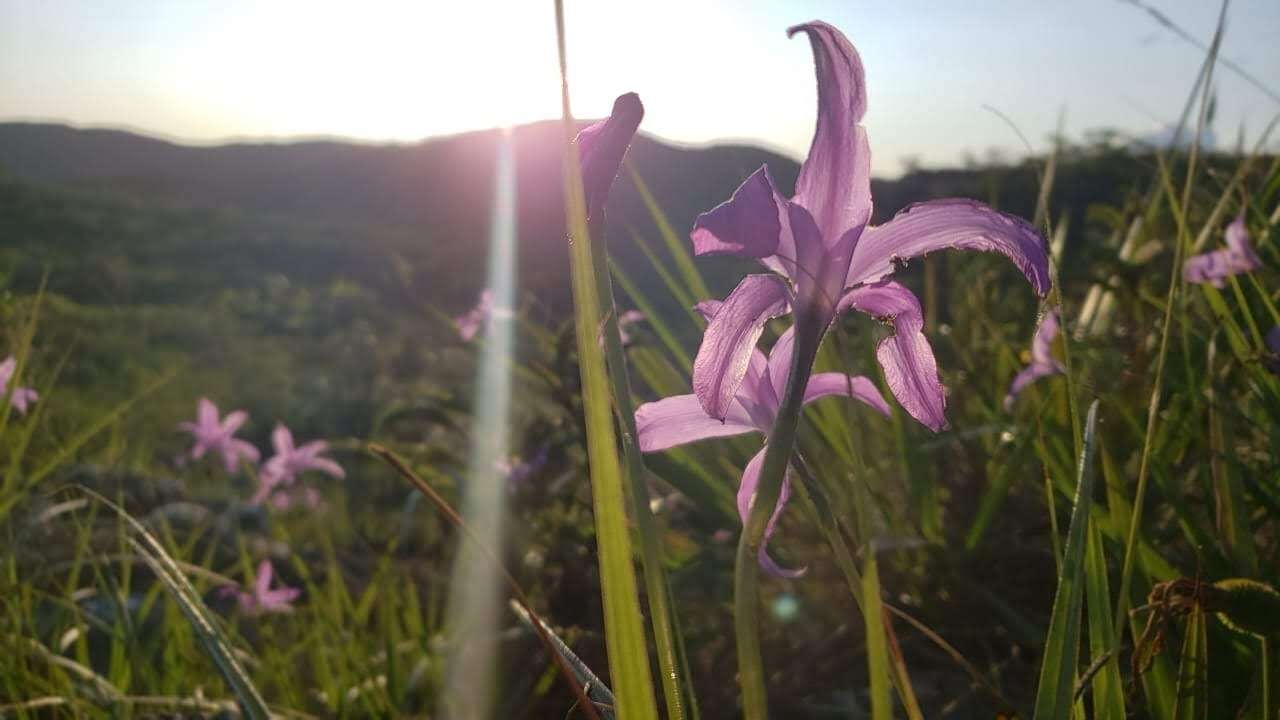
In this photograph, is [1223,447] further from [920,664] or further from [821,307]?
[821,307]

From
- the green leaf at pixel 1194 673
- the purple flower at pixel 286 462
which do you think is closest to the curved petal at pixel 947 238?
the green leaf at pixel 1194 673

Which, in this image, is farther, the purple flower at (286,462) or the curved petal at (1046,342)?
the purple flower at (286,462)

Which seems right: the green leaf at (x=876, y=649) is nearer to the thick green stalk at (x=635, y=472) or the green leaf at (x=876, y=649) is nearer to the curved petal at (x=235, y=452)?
the thick green stalk at (x=635, y=472)

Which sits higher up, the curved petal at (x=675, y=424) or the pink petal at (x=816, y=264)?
the pink petal at (x=816, y=264)

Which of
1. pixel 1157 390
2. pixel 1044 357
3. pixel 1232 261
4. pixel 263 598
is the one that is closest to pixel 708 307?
pixel 1157 390

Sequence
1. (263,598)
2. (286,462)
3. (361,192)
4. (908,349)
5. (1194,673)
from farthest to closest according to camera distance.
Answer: (361,192) → (286,462) → (263,598) → (1194,673) → (908,349)

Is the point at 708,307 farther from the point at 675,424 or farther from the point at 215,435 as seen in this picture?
the point at 215,435
